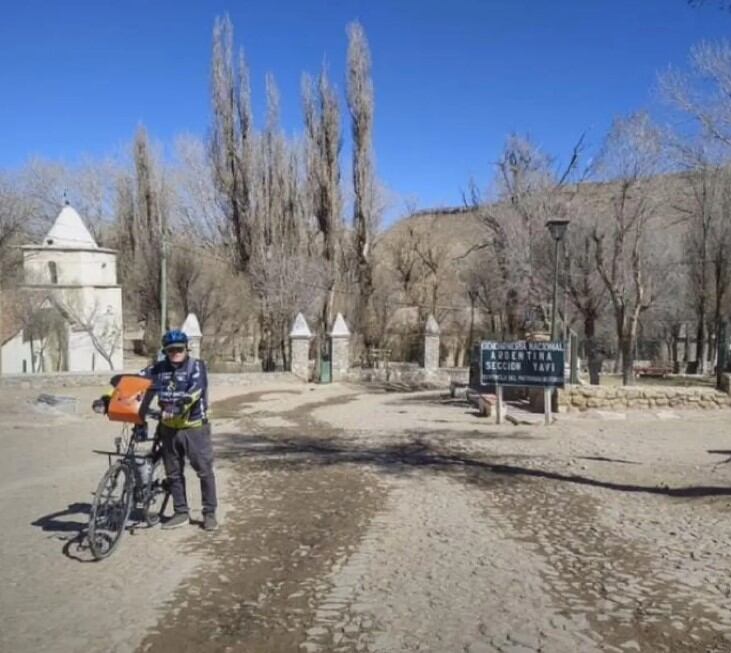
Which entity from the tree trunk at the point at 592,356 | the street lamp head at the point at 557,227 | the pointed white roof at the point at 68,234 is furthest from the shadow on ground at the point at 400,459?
the pointed white roof at the point at 68,234

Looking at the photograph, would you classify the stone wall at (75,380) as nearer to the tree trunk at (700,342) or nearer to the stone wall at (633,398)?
the stone wall at (633,398)

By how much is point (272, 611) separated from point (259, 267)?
32.2 m

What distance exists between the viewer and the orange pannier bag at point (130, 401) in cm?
496

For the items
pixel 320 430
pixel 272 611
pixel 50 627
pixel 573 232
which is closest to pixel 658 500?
pixel 272 611

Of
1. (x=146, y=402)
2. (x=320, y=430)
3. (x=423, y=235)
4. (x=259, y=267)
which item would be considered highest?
(x=423, y=235)

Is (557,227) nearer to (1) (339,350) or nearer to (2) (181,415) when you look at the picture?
(2) (181,415)

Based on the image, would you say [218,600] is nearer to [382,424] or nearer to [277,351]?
[382,424]

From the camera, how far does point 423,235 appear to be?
44.9m

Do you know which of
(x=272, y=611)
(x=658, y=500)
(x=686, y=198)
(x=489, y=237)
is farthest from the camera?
(x=489, y=237)

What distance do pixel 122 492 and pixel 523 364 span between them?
921 centimetres

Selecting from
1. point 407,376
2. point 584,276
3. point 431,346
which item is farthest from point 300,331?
point 584,276

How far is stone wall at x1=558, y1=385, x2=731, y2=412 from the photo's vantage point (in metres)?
14.3

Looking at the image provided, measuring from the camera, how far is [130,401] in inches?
195

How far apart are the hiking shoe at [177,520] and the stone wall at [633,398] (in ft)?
33.7
